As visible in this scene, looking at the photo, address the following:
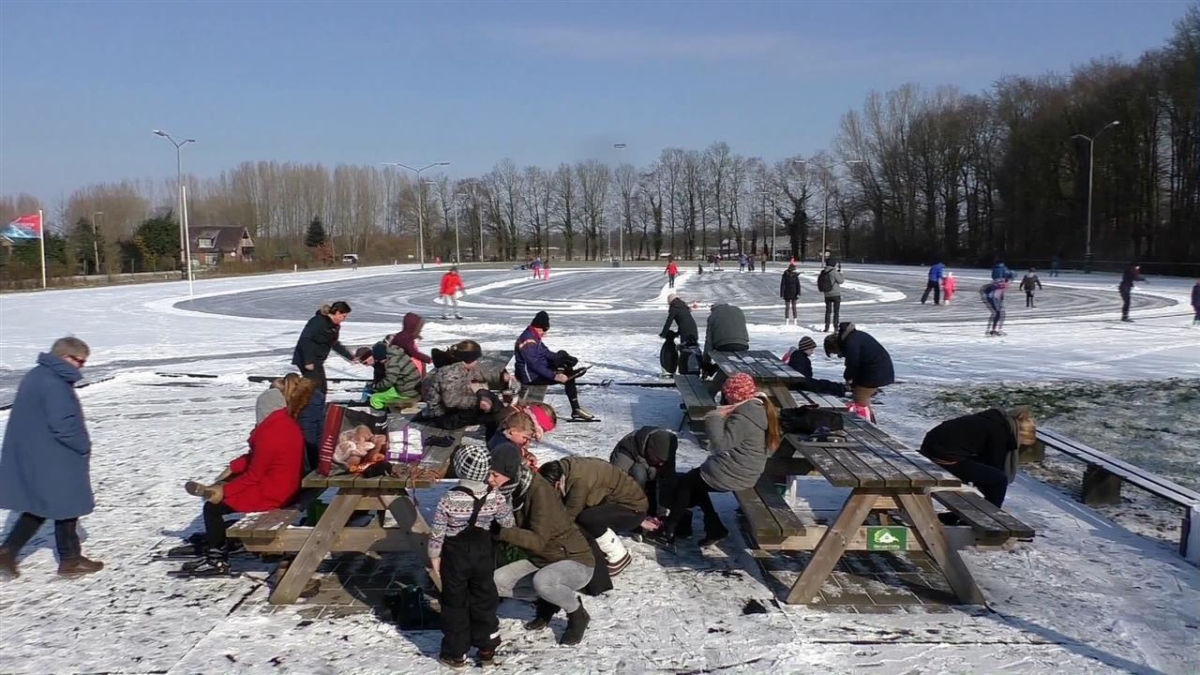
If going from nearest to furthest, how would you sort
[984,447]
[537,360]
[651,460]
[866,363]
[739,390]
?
[739,390]
[651,460]
[984,447]
[866,363]
[537,360]

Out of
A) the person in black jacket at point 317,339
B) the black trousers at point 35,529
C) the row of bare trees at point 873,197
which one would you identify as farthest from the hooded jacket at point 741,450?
the row of bare trees at point 873,197

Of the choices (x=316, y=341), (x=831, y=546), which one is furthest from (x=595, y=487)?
(x=316, y=341)

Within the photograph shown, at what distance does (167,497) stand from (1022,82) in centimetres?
8063

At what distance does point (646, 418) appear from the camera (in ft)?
33.5

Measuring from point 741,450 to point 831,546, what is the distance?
0.89 meters

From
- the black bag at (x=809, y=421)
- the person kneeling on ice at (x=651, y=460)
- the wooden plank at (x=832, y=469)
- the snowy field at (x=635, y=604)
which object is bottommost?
the snowy field at (x=635, y=604)

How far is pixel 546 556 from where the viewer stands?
457cm

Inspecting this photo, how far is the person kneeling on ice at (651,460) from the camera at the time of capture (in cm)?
587

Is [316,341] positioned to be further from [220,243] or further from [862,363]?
[220,243]

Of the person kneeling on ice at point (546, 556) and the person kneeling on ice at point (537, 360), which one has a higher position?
the person kneeling on ice at point (537, 360)

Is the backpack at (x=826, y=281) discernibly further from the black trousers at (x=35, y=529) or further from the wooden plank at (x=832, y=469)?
the black trousers at (x=35, y=529)

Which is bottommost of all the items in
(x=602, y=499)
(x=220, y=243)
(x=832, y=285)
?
(x=602, y=499)

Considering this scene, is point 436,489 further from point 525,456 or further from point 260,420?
point 525,456

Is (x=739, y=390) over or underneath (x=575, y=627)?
over
